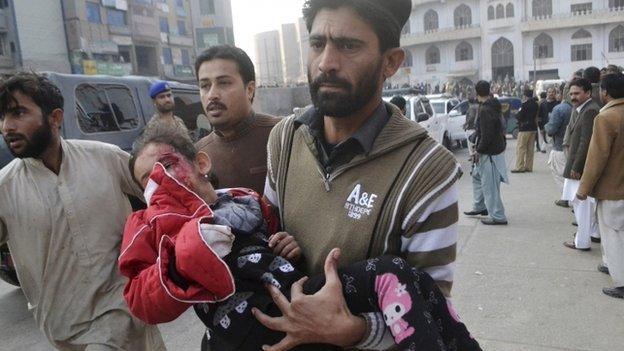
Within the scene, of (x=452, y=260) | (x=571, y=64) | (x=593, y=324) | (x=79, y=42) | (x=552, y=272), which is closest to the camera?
(x=452, y=260)

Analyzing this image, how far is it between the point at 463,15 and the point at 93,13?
38540mm

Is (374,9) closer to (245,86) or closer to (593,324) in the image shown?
(245,86)

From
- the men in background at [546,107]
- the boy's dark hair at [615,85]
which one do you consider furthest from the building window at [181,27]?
the boy's dark hair at [615,85]

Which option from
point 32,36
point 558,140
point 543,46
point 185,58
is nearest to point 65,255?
point 558,140

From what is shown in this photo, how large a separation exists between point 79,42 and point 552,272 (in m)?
35.8

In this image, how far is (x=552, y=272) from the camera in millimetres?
4703

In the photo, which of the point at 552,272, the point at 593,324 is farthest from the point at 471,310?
the point at 552,272

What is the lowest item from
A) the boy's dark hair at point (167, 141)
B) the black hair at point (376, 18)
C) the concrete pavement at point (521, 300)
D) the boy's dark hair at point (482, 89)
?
the concrete pavement at point (521, 300)

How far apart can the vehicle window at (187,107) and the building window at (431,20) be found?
53.3 meters

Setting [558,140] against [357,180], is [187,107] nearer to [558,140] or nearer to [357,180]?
[558,140]

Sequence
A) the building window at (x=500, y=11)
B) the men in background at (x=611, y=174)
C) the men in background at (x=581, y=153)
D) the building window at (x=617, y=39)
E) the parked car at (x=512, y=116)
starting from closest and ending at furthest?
1. the men in background at (x=611, y=174)
2. the men in background at (x=581, y=153)
3. the parked car at (x=512, y=116)
4. the building window at (x=617, y=39)
5. the building window at (x=500, y=11)

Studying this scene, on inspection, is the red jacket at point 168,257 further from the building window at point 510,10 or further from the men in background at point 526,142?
the building window at point 510,10

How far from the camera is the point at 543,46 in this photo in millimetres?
52812

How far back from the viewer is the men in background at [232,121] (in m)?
2.59
